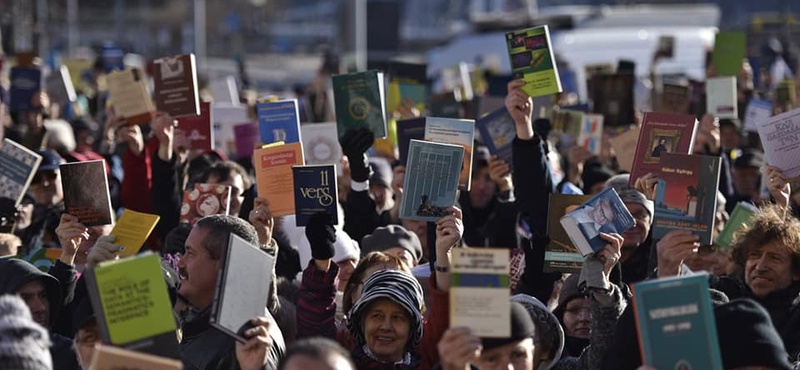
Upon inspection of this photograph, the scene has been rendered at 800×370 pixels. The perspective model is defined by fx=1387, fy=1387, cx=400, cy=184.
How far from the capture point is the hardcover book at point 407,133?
305 inches

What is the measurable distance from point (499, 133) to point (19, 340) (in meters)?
4.29

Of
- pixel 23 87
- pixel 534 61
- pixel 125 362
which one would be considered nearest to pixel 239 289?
pixel 125 362

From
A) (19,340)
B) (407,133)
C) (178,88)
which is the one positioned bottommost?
(19,340)

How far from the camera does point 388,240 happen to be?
6746 mm

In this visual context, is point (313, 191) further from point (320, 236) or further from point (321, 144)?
point (321, 144)

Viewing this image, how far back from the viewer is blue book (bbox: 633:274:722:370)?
151 inches

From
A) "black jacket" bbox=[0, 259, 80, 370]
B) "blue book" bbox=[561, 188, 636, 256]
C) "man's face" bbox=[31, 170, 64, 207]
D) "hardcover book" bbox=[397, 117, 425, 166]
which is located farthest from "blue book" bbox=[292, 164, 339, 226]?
"man's face" bbox=[31, 170, 64, 207]

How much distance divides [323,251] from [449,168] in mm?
719

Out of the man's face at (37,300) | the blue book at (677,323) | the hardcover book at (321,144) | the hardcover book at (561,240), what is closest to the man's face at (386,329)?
the hardcover book at (561,240)

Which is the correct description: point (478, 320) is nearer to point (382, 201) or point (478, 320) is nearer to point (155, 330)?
point (155, 330)

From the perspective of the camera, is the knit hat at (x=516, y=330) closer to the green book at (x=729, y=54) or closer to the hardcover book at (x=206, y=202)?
the hardcover book at (x=206, y=202)

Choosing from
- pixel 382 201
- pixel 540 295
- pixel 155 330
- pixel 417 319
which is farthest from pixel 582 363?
pixel 382 201

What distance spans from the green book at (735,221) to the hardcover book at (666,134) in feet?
1.24

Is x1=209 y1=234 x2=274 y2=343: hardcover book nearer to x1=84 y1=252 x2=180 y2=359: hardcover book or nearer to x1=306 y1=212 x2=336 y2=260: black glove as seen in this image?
x1=84 y1=252 x2=180 y2=359: hardcover book
